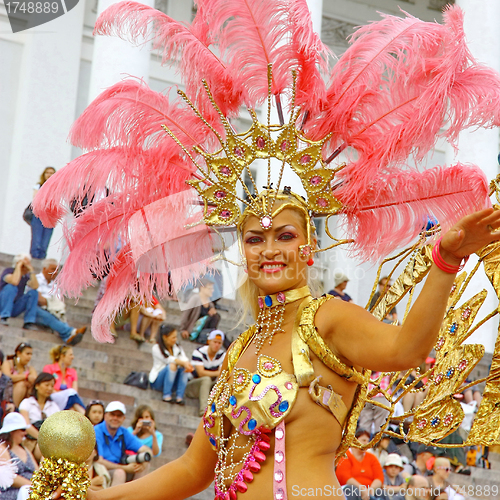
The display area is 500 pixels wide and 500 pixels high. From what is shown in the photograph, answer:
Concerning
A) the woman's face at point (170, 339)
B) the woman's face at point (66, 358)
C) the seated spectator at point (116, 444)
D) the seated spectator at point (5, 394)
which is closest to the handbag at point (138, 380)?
the woman's face at point (170, 339)

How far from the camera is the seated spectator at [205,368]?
25.9 ft

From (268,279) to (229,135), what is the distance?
22.9 inches

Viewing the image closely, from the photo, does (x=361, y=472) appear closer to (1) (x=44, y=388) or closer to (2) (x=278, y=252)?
(1) (x=44, y=388)

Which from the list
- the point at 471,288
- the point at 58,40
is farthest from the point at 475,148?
the point at 58,40

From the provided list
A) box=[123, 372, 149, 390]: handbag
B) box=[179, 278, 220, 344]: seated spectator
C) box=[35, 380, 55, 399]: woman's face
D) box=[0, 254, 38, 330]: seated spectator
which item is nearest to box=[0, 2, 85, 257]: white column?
box=[179, 278, 220, 344]: seated spectator

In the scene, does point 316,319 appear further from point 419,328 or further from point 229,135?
point 229,135

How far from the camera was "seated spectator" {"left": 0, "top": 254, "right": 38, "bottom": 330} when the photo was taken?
8.17 metres

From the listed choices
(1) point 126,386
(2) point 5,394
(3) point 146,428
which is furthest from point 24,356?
(1) point 126,386

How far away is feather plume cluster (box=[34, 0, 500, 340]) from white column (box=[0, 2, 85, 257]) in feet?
40.6

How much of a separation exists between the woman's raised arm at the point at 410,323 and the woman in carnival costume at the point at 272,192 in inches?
0.4

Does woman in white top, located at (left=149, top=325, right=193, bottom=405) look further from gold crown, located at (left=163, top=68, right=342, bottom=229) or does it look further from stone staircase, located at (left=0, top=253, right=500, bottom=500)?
gold crown, located at (left=163, top=68, right=342, bottom=229)

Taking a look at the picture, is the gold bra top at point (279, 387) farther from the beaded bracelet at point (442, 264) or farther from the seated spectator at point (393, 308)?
the beaded bracelet at point (442, 264)

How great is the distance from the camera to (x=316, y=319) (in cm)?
271

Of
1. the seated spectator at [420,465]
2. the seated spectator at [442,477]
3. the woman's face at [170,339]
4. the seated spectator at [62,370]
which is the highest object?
the woman's face at [170,339]
